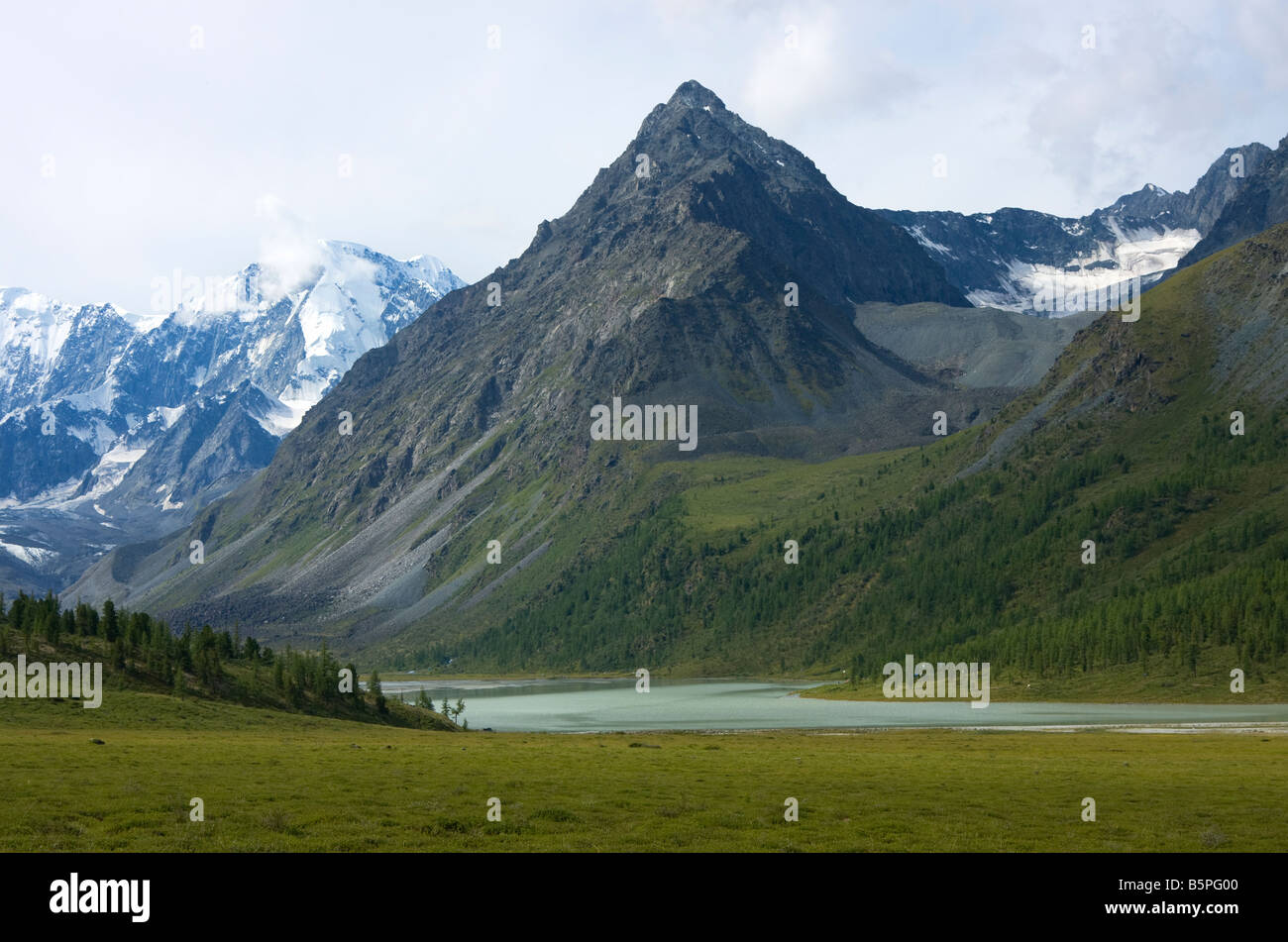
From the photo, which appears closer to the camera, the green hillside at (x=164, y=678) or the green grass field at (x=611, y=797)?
the green grass field at (x=611, y=797)

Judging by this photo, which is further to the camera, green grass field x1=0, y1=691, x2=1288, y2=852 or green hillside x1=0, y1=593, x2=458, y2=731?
green hillside x1=0, y1=593, x2=458, y2=731

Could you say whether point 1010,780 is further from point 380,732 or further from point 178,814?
point 380,732

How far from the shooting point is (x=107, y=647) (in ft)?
415

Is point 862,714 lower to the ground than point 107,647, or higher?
lower

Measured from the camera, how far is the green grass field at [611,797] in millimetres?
42250

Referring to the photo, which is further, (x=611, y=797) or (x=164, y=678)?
(x=164, y=678)

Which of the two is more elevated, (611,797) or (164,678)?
(164,678)

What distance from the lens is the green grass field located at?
42.2 m

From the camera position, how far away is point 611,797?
5412cm
